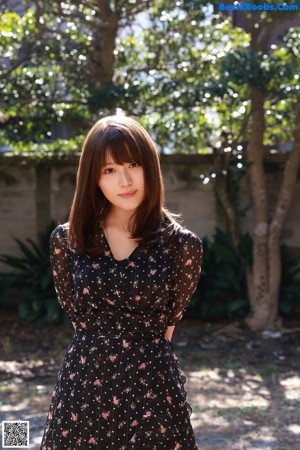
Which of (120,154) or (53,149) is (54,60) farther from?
(120,154)

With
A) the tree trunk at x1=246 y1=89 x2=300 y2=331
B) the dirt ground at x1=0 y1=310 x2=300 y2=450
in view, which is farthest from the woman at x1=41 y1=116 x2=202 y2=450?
the tree trunk at x1=246 y1=89 x2=300 y2=331

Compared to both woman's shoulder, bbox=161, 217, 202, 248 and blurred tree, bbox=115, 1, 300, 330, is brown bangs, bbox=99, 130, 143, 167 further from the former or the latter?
blurred tree, bbox=115, 1, 300, 330

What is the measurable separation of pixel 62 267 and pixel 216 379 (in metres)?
3.94

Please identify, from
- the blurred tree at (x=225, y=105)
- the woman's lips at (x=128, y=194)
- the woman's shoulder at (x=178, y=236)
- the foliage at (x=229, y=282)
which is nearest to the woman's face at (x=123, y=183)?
the woman's lips at (x=128, y=194)

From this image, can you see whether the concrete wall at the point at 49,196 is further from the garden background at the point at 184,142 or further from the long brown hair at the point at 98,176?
the long brown hair at the point at 98,176

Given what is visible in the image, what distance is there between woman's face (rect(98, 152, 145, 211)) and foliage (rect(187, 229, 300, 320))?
5506 millimetres

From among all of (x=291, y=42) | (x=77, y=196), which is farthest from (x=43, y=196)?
(x=77, y=196)

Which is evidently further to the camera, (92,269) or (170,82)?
(170,82)

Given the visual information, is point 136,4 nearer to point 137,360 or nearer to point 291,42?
point 291,42

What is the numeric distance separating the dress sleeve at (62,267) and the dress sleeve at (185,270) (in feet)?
1.24

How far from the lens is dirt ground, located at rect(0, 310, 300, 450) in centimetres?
519

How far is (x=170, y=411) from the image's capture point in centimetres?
279

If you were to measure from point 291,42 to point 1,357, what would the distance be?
3.98 metres

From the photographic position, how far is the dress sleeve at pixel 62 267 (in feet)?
9.93
